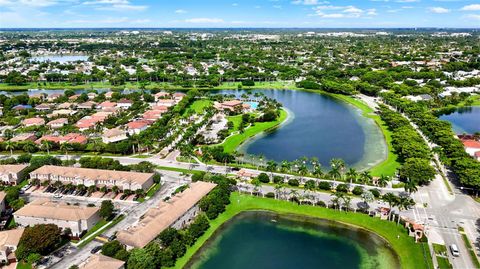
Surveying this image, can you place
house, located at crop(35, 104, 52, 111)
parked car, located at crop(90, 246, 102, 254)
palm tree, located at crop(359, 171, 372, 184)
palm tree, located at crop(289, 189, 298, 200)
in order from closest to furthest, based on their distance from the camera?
1. parked car, located at crop(90, 246, 102, 254)
2. palm tree, located at crop(289, 189, 298, 200)
3. palm tree, located at crop(359, 171, 372, 184)
4. house, located at crop(35, 104, 52, 111)

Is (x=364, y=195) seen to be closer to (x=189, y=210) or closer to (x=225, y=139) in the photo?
(x=189, y=210)

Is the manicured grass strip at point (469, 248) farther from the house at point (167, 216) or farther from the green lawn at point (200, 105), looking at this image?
the green lawn at point (200, 105)

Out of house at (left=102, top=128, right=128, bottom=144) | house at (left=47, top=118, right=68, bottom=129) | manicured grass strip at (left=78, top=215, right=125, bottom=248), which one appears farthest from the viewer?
house at (left=47, top=118, right=68, bottom=129)

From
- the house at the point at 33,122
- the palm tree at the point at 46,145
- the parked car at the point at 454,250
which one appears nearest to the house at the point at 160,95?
the house at the point at 33,122

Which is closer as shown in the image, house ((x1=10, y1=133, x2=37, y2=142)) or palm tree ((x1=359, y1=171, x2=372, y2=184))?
palm tree ((x1=359, y1=171, x2=372, y2=184))

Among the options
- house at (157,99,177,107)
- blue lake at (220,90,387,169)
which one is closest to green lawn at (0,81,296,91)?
house at (157,99,177,107)

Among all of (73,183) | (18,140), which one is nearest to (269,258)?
(73,183)

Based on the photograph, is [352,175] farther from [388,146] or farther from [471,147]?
[471,147]

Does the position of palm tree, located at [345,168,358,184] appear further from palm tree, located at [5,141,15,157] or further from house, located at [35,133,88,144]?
palm tree, located at [5,141,15,157]
